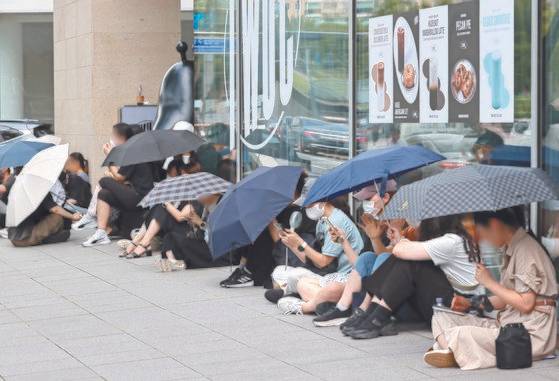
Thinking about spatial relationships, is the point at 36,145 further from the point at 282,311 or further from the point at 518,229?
the point at 518,229

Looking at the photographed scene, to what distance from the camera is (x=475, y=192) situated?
23.4 ft

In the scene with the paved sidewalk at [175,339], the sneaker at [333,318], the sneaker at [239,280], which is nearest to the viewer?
the paved sidewalk at [175,339]

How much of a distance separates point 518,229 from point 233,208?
352 cm

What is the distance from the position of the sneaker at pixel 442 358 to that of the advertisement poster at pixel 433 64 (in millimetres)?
3065

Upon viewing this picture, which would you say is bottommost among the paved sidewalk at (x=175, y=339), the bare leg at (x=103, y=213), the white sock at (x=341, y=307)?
the paved sidewalk at (x=175, y=339)

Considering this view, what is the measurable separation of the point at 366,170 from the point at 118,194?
642cm

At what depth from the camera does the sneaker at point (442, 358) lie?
7.33 metres

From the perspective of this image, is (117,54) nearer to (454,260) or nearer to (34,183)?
(34,183)

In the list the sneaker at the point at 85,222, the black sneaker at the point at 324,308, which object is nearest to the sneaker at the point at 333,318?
the black sneaker at the point at 324,308

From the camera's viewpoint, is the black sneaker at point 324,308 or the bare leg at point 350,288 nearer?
the bare leg at point 350,288

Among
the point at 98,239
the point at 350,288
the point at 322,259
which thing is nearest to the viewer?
the point at 350,288

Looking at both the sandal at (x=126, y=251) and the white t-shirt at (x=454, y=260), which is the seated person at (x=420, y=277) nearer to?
the white t-shirt at (x=454, y=260)

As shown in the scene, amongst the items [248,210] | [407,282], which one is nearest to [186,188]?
[248,210]

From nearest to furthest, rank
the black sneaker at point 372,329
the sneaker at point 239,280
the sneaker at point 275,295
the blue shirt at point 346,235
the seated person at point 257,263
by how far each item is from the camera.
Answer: the black sneaker at point 372,329
the blue shirt at point 346,235
the sneaker at point 275,295
the seated person at point 257,263
the sneaker at point 239,280
